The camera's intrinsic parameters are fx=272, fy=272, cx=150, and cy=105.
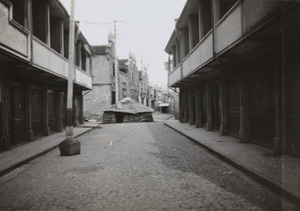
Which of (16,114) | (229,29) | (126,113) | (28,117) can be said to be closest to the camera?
(229,29)

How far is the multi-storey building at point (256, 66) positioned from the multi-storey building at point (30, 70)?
6.84 m

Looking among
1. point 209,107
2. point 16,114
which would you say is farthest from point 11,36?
point 209,107

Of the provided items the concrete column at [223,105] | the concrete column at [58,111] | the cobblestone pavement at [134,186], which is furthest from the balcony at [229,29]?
the concrete column at [58,111]

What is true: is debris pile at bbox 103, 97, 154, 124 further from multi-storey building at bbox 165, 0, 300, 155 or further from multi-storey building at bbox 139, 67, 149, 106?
multi-storey building at bbox 139, 67, 149, 106

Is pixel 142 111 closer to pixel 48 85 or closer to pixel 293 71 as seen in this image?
pixel 48 85

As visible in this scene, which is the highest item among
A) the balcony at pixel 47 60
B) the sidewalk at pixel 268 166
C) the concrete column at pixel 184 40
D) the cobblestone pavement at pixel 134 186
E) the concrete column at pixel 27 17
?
the concrete column at pixel 184 40

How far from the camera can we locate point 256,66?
9250 millimetres

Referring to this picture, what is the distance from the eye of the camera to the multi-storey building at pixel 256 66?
6.68m

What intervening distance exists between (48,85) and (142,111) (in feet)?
49.2

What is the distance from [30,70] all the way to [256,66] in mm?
8986

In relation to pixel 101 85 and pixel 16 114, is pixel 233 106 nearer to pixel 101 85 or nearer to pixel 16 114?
pixel 16 114

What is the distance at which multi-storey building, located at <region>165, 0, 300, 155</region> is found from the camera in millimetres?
6680

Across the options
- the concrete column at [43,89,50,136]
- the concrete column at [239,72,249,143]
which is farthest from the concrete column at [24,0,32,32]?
the concrete column at [239,72,249,143]

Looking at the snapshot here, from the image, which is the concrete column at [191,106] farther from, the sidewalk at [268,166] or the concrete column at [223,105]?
the sidewalk at [268,166]
